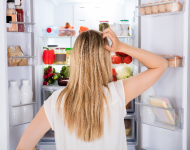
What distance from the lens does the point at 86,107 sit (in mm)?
861

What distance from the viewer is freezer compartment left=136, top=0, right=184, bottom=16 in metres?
1.81

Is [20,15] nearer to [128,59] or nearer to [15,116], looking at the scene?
[15,116]

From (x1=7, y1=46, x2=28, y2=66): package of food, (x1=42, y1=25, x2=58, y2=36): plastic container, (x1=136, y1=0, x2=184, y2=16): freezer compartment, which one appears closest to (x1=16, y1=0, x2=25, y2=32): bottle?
(x1=7, y1=46, x2=28, y2=66): package of food

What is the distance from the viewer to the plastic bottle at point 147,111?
6.79 feet

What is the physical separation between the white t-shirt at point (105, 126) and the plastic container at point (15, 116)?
135 cm

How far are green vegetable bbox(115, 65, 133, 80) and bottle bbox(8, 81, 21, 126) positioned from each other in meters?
1.23

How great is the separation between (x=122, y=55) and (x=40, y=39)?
107 centimetres

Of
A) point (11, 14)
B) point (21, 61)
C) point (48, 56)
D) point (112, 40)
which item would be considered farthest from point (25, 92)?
point (112, 40)

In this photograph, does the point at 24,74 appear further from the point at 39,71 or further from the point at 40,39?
the point at 40,39

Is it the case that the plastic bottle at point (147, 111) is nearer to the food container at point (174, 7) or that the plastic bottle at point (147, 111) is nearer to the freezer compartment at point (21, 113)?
the food container at point (174, 7)

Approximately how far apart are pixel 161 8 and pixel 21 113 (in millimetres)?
1783

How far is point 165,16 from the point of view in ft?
6.76

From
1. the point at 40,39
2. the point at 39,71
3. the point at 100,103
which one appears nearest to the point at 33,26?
the point at 40,39

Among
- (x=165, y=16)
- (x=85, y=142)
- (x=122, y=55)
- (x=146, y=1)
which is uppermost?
(x=146, y=1)
